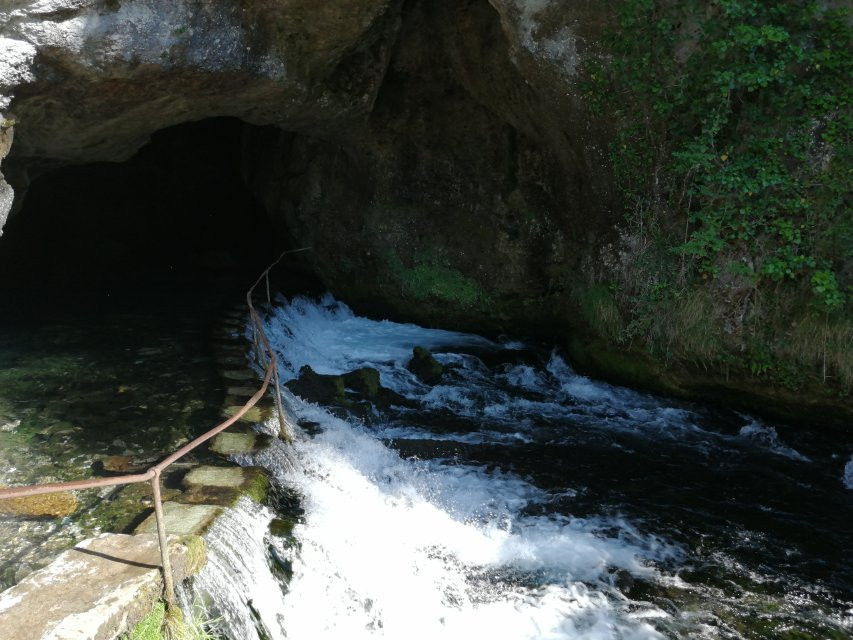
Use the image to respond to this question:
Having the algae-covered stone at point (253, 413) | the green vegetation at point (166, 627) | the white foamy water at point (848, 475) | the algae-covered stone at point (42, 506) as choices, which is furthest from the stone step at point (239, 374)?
the white foamy water at point (848, 475)

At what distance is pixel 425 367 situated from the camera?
8.50m

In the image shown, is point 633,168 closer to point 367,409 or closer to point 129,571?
point 367,409

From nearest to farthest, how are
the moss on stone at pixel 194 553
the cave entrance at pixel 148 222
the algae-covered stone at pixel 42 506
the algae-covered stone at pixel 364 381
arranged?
the moss on stone at pixel 194 553, the algae-covered stone at pixel 42 506, the algae-covered stone at pixel 364 381, the cave entrance at pixel 148 222

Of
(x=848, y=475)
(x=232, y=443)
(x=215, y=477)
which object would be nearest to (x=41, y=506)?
(x=215, y=477)

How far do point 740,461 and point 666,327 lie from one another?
1.67 m

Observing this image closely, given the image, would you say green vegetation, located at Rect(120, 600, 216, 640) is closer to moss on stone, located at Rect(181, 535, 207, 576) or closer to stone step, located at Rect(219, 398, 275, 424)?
moss on stone, located at Rect(181, 535, 207, 576)

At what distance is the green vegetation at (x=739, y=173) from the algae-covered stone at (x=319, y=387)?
358 cm

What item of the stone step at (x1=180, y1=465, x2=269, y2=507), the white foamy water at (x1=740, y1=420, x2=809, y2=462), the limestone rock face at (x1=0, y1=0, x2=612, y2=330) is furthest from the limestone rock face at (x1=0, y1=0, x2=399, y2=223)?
the white foamy water at (x1=740, y1=420, x2=809, y2=462)

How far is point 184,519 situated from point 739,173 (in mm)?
5990

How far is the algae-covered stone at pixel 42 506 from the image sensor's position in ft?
15.5

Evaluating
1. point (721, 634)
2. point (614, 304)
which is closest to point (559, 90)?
point (614, 304)

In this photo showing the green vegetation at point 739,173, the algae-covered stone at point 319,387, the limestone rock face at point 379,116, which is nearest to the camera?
the green vegetation at point 739,173

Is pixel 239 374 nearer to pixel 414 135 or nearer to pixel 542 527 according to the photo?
pixel 542 527

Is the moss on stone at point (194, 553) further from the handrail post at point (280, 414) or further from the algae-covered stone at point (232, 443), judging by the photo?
the handrail post at point (280, 414)
